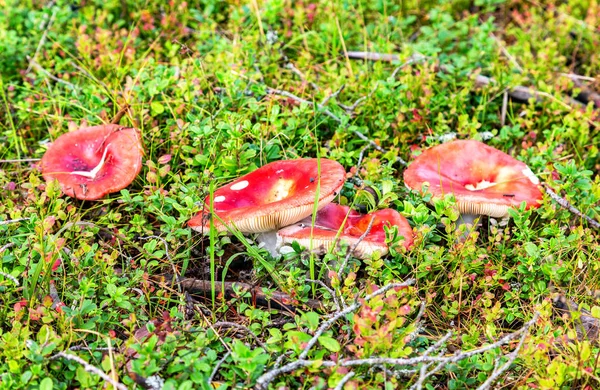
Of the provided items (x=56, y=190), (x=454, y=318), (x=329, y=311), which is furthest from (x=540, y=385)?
(x=56, y=190)

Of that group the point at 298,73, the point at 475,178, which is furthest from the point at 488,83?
the point at 298,73

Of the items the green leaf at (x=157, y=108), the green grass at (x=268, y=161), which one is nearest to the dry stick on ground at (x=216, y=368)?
the green grass at (x=268, y=161)

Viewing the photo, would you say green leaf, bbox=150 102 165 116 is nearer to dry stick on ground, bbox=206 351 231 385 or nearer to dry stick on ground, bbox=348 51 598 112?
dry stick on ground, bbox=348 51 598 112

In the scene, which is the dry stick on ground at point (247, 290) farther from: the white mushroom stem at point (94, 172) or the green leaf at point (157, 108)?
the green leaf at point (157, 108)

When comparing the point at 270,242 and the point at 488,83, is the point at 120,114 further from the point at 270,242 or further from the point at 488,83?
the point at 488,83

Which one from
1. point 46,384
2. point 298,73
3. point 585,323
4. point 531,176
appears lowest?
point 585,323

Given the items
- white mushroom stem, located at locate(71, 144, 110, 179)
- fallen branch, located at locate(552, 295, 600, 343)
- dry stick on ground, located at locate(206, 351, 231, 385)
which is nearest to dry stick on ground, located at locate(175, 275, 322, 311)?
dry stick on ground, located at locate(206, 351, 231, 385)
